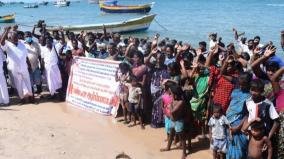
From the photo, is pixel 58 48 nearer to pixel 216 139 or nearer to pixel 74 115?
pixel 74 115

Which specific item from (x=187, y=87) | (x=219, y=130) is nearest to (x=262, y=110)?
(x=219, y=130)

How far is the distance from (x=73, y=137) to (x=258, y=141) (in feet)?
12.3

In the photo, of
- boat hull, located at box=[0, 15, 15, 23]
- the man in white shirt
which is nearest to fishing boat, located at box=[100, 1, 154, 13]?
Result: boat hull, located at box=[0, 15, 15, 23]

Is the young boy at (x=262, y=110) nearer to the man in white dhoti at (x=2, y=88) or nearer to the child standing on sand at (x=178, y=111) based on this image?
the child standing on sand at (x=178, y=111)

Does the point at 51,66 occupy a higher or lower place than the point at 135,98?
higher

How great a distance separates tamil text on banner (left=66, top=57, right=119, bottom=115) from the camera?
9141mm

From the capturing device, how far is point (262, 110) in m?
5.23

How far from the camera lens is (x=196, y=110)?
7203mm

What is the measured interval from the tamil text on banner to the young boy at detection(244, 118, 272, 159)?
4.16m

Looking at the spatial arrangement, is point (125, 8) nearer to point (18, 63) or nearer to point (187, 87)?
point (18, 63)

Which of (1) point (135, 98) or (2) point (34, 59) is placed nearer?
(1) point (135, 98)

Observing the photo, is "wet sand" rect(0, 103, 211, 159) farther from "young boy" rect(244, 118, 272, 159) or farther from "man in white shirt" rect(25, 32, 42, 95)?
"young boy" rect(244, 118, 272, 159)

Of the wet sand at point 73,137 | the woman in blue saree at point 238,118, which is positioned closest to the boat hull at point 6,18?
the wet sand at point 73,137

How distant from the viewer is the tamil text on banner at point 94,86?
9141 millimetres
